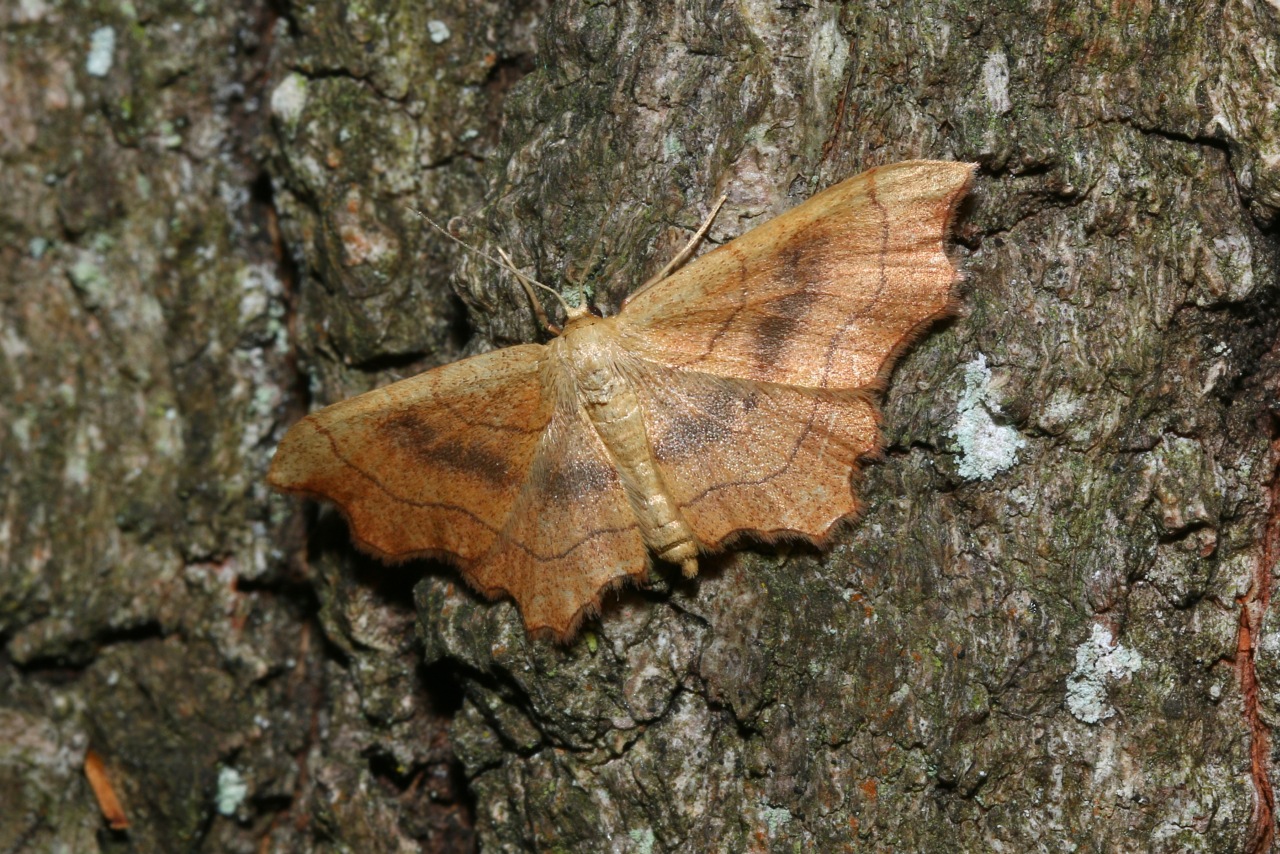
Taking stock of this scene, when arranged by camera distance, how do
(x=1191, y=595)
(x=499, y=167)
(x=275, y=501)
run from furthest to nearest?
(x=275, y=501)
(x=499, y=167)
(x=1191, y=595)

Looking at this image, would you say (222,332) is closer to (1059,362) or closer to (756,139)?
(756,139)

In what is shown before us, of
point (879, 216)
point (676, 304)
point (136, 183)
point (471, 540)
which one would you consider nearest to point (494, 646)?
point (471, 540)

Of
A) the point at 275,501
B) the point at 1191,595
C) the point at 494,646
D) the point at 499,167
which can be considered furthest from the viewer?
the point at 275,501

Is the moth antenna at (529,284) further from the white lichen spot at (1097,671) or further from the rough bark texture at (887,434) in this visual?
the white lichen spot at (1097,671)

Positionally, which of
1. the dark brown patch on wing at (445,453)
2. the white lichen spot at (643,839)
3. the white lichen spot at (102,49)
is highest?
the white lichen spot at (102,49)

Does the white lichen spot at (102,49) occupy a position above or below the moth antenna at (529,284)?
above

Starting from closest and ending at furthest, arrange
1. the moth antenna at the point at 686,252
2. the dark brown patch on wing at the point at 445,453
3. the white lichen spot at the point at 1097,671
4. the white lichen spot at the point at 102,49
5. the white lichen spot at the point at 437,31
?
1. the white lichen spot at the point at 1097,671
2. the moth antenna at the point at 686,252
3. the dark brown patch on wing at the point at 445,453
4. the white lichen spot at the point at 437,31
5. the white lichen spot at the point at 102,49

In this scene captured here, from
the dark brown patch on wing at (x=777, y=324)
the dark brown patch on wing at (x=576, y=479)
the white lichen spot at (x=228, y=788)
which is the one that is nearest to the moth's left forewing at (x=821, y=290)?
the dark brown patch on wing at (x=777, y=324)
